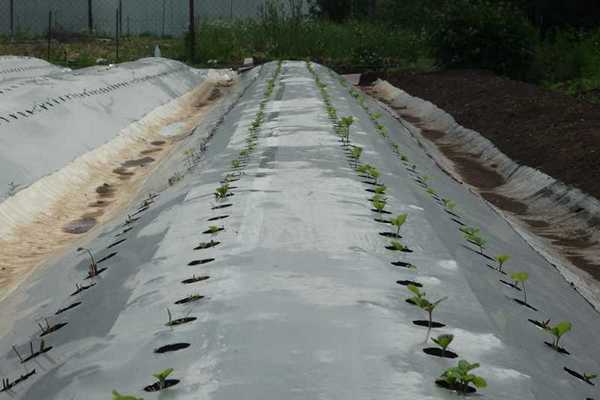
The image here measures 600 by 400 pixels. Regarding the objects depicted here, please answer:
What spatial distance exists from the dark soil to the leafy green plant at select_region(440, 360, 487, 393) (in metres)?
4.45

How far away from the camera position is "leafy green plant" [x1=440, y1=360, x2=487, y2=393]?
2271 mm

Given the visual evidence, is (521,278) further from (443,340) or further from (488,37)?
(488,37)

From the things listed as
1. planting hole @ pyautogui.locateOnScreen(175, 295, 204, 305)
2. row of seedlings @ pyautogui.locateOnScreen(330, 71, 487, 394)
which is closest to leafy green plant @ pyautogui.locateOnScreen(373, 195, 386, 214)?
row of seedlings @ pyautogui.locateOnScreen(330, 71, 487, 394)

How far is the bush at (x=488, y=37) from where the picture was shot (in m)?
16.2

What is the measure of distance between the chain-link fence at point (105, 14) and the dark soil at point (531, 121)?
1221 cm

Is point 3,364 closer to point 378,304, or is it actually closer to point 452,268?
point 378,304

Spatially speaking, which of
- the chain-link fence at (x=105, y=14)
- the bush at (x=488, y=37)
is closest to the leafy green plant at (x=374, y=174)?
the bush at (x=488, y=37)

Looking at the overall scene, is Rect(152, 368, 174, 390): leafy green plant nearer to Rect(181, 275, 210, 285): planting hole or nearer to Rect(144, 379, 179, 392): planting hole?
Rect(144, 379, 179, 392): planting hole

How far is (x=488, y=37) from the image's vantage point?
53.5ft

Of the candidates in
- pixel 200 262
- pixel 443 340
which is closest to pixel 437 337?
pixel 443 340

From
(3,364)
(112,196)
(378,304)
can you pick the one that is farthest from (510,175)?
(3,364)

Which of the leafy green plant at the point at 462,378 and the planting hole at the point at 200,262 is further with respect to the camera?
the planting hole at the point at 200,262

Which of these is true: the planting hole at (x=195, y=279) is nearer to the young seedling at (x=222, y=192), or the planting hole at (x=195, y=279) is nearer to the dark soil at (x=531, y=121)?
the young seedling at (x=222, y=192)

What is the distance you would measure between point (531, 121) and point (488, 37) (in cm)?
705
